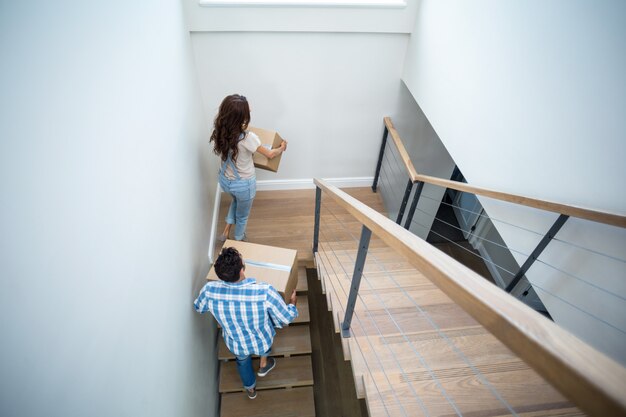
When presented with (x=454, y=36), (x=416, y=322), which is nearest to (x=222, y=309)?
(x=416, y=322)

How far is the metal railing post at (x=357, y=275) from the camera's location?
1289 mm

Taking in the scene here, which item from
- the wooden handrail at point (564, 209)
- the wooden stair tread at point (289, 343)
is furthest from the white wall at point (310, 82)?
the wooden stair tread at point (289, 343)

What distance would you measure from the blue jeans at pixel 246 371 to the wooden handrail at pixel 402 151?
6.02 feet

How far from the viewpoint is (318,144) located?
350 cm

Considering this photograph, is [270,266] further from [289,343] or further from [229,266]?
[289,343]

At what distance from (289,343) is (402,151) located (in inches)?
78.9

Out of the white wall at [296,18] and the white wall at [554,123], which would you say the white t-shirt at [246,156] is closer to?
the white wall at [296,18]

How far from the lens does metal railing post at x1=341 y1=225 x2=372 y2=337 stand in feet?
4.23

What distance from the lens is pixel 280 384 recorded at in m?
2.63

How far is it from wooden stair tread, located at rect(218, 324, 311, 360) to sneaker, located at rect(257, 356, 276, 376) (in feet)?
0.20

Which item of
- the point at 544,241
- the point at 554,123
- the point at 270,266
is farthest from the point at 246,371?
the point at 554,123

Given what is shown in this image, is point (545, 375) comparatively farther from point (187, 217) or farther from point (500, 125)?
point (187, 217)

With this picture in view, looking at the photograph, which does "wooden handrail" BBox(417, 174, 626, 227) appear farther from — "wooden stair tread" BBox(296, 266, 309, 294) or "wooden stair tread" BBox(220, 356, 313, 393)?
"wooden stair tread" BBox(220, 356, 313, 393)

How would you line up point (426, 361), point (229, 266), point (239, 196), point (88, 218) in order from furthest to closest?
point (239, 196)
point (229, 266)
point (426, 361)
point (88, 218)
